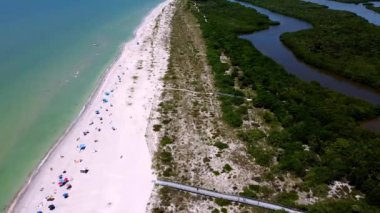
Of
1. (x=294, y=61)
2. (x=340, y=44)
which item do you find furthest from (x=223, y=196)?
(x=340, y=44)

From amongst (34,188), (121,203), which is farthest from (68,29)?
(121,203)

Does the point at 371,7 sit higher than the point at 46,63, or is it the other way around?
the point at 371,7

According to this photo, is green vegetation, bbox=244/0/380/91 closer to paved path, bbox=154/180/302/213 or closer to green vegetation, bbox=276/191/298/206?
green vegetation, bbox=276/191/298/206

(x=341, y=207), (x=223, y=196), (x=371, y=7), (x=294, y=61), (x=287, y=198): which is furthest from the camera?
(x=371, y=7)

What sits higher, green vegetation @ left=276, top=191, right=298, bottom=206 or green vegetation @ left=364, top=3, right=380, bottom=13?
green vegetation @ left=364, top=3, right=380, bottom=13

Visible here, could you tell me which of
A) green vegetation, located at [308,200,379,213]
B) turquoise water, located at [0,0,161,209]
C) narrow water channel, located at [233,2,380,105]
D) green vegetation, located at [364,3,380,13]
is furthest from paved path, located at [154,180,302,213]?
green vegetation, located at [364,3,380,13]

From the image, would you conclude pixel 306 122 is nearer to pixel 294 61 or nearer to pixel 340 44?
pixel 294 61

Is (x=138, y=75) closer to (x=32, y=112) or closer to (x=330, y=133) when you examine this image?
(x=32, y=112)
